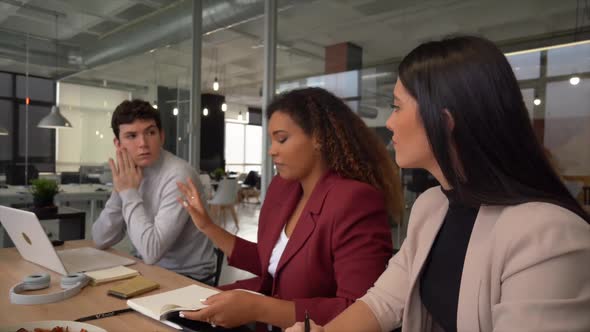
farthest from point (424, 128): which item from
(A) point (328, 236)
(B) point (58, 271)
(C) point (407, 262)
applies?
(B) point (58, 271)

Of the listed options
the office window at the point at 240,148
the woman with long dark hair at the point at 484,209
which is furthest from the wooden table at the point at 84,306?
the office window at the point at 240,148

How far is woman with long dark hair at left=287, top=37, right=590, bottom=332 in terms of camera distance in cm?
70

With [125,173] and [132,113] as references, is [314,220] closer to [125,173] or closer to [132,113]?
[125,173]

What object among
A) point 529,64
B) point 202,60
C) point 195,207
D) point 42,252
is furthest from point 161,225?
point 202,60

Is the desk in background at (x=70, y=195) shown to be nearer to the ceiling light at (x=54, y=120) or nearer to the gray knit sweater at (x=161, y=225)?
the ceiling light at (x=54, y=120)

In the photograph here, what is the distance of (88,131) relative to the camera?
5270mm

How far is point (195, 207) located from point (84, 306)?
0.61 m

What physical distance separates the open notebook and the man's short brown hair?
107 centimetres

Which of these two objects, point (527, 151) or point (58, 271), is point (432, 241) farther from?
point (58, 271)

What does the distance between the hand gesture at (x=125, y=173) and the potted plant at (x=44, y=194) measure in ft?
2.98

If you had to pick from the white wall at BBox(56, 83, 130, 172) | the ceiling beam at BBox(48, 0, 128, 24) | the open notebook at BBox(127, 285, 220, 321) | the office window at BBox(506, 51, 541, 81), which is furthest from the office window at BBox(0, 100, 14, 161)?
the office window at BBox(506, 51, 541, 81)

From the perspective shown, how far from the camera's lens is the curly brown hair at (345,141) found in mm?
1525

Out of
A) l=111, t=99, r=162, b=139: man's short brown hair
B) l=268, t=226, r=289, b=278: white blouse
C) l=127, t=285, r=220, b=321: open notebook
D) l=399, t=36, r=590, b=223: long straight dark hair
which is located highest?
l=111, t=99, r=162, b=139: man's short brown hair

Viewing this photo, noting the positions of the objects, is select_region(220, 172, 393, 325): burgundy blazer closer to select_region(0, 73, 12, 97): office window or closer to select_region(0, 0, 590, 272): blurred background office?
select_region(0, 0, 590, 272): blurred background office
